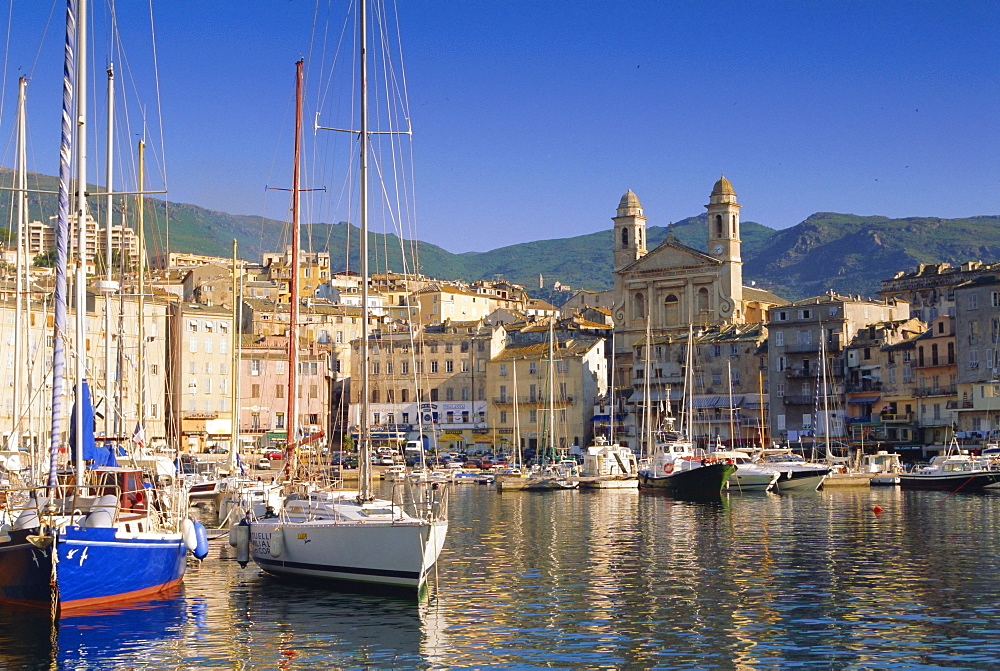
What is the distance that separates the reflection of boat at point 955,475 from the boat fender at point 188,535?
5639 centimetres

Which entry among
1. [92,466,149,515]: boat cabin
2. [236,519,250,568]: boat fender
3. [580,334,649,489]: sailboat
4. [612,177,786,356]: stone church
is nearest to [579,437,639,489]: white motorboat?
[580,334,649,489]: sailboat

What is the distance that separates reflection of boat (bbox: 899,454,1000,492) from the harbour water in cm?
3198

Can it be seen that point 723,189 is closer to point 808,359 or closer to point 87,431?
point 808,359

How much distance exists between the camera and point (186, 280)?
142250mm

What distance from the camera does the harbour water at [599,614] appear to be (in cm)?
2366

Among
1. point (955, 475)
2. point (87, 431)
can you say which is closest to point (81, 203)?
point (87, 431)

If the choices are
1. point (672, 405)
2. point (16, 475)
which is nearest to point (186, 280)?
point (672, 405)

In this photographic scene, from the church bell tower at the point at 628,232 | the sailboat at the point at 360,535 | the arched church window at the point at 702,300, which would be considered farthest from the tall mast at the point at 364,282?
the church bell tower at the point at 628,232

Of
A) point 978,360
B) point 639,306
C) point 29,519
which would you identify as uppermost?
point 639,306

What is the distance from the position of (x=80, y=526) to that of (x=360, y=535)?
6.53 meters

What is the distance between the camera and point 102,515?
2753 centimetres

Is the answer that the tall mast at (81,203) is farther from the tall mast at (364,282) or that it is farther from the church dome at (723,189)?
the church dome at (723,189)

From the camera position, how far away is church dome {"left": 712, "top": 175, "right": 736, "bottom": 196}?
137250 mm

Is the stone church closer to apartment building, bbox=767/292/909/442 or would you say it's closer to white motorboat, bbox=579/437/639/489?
apartment building, bbox=767/292/909/442
